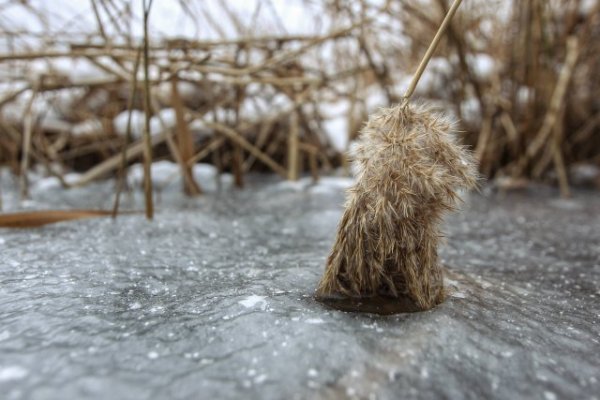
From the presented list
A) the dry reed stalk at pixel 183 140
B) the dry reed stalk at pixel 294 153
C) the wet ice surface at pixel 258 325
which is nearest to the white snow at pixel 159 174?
the dry reed stalk at pixel 183 140

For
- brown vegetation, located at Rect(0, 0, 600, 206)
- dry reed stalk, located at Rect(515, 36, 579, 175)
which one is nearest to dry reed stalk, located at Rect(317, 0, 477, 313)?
brown vegetation, located at Rect(0, 0, 600, 206)

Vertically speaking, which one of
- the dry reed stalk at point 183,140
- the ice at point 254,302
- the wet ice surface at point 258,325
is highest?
the dry reed stalk at point 183,140

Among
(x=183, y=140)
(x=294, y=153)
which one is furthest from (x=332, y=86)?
(x=183, y=140)

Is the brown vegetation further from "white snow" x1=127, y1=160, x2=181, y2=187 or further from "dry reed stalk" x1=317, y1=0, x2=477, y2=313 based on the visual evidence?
"dry reed stalk" x1=317, y1=0, x2=477, y2=313

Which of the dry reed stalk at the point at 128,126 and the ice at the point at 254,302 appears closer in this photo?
the ice at the point at 254,302

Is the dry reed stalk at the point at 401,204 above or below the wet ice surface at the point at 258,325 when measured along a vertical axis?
above

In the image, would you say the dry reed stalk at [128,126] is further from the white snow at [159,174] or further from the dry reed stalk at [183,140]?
the white snow at [159,174]

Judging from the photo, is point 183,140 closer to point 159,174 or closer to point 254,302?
point 159,174
